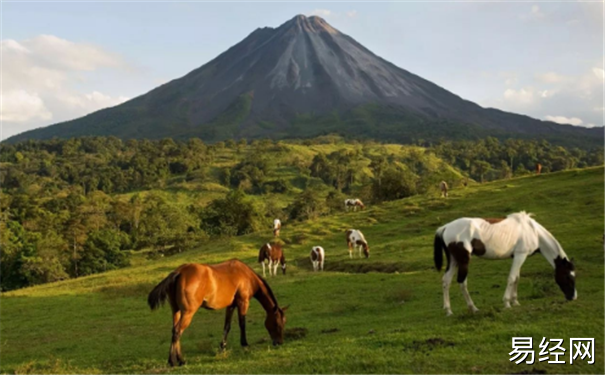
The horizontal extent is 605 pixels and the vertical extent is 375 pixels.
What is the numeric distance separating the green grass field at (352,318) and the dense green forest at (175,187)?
14057 millimetres

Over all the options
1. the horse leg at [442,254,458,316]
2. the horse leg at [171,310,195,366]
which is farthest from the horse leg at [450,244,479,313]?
the horse leg at [171,310,195,366]

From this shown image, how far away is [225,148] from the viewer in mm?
121875

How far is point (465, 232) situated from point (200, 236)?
121 ft

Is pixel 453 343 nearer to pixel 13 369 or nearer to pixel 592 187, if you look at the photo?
pixel 13 369

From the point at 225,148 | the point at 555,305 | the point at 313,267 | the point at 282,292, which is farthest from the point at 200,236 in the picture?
the point at 225,148

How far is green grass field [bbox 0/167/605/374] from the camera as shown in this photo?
26.1ft

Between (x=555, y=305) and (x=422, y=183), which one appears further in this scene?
(x=422, y=183)

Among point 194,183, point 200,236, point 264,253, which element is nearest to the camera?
point 264,253

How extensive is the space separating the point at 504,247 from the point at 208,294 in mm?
6200

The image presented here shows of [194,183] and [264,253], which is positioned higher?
[194,183]

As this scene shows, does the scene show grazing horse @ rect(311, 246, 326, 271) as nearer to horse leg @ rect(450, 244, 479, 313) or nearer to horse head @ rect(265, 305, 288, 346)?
horse head @ rect(265, 305, 288, 346)

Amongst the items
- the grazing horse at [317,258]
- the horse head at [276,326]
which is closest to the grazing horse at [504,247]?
the horse head at [276,326]

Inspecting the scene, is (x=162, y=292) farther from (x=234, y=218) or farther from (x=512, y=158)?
(x=512, y=158)

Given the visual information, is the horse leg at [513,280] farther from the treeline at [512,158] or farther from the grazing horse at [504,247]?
the treeline at [512,158]
